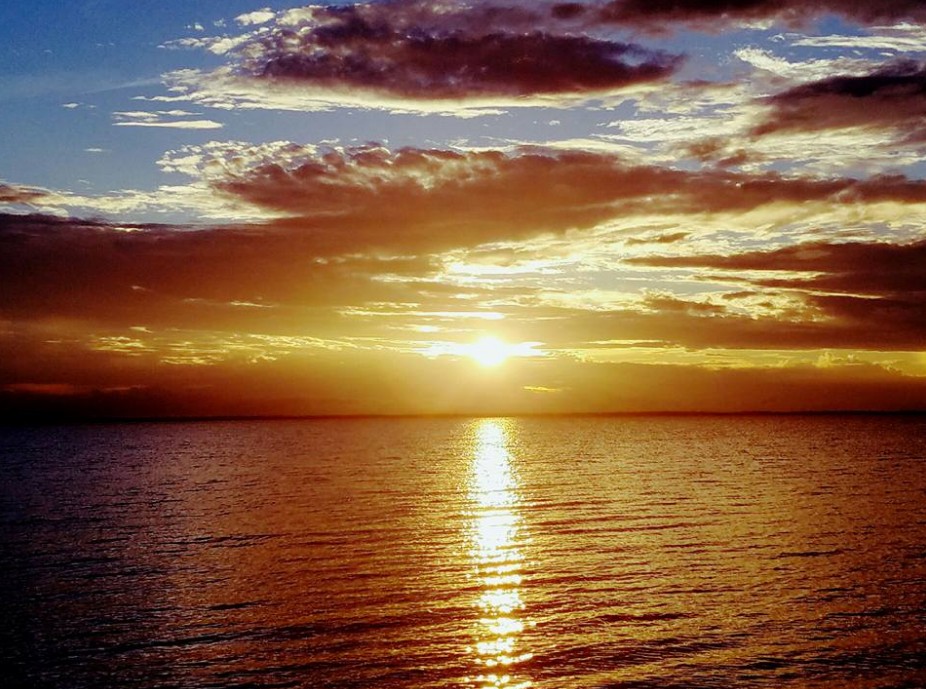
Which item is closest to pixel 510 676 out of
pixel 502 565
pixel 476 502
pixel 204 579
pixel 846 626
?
pixel 846 626

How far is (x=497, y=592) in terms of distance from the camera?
3997 centimetres

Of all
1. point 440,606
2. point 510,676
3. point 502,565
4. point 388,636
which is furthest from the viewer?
point 502,565

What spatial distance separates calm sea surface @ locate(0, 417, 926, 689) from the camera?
29453 mm

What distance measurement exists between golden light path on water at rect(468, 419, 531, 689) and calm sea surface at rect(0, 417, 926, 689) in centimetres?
14

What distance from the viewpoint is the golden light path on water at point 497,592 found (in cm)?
2938

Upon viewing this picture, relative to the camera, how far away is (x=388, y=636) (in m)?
33.1

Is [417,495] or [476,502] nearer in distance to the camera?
[476,502]

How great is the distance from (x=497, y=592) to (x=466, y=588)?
169 cm

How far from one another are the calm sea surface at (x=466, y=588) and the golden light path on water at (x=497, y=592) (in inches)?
5.6

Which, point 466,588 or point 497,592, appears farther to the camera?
point 466,588

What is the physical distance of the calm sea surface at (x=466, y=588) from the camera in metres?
29.5

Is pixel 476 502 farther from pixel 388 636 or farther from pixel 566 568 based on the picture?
pixel 388 636

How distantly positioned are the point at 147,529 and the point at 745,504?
157 feet

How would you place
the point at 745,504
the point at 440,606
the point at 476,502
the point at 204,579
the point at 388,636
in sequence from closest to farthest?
the point at 388,636 → the point at 440,606 → the point at 204,579 → the point at 745,504 → the point at 476,502
